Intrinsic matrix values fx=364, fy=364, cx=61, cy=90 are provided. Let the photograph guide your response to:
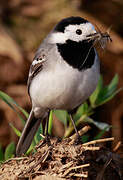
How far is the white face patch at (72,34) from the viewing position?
2684mm

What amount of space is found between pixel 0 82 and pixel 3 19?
1169 mm

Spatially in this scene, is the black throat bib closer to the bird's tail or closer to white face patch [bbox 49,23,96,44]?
white face patch [bbox 49,23,96,44]

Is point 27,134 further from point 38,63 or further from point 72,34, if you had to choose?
point 72,34

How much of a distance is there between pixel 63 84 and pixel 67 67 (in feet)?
0.41

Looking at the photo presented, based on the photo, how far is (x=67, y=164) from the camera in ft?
6.85

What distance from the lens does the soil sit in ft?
6.76

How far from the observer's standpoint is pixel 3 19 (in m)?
5.45

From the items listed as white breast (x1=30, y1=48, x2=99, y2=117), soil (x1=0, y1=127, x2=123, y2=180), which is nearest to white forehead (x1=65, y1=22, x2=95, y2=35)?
white breast (x1=30, y1=48, x2=99, y2=117)

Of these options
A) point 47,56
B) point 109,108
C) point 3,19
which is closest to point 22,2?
point 3,19

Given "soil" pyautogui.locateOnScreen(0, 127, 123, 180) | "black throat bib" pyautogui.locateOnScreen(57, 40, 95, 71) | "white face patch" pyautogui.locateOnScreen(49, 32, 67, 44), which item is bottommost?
"soil" pyautogui.locateOnScreen(0, 127, 123, 180)

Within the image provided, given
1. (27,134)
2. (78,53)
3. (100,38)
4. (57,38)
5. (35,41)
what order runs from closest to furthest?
1. (100,38)
2. (78,53)
3. (57,38)
4. (27,134)
5. (35,41)

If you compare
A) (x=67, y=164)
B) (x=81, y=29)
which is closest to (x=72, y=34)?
(x=81, y=29)

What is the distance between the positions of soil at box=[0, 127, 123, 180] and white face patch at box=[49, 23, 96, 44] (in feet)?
2.73

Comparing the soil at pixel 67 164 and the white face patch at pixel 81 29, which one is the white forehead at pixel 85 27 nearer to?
the white face patch at pixel 81 29
